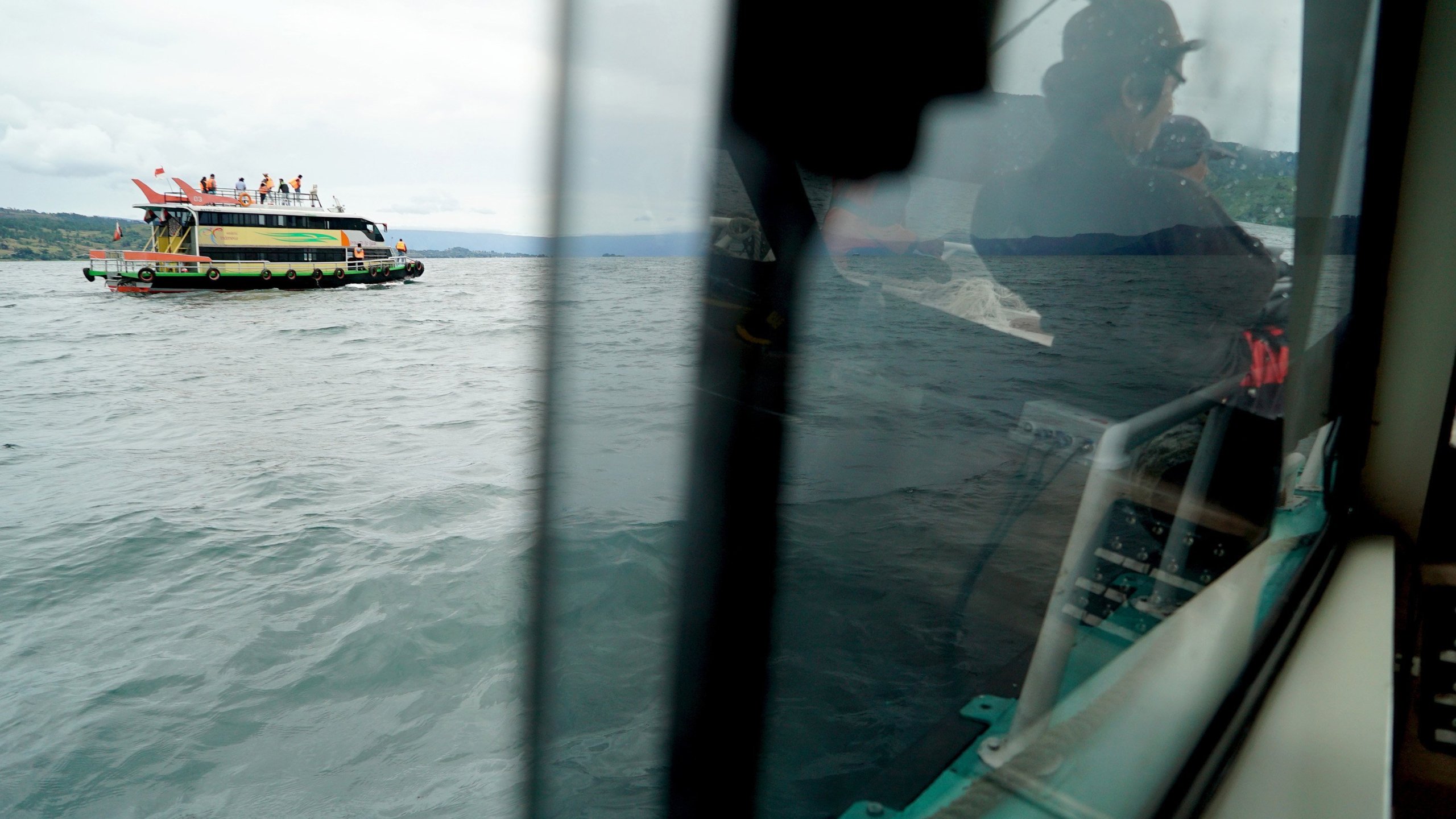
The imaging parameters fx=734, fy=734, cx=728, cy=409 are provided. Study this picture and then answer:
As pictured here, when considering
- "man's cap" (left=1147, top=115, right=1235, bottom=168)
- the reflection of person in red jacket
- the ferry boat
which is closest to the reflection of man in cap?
"man's cap" (left=1147, top=115, right=1235, bottom=168)

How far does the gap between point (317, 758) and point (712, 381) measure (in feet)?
5.74

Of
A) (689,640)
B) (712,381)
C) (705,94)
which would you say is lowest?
(689,640)

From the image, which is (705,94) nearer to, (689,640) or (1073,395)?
(689,640)

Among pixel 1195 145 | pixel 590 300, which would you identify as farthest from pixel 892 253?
pixel 1195 145

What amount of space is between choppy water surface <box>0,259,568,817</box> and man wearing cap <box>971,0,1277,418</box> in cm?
33

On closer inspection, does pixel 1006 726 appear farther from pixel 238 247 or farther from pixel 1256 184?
pixel 238 247

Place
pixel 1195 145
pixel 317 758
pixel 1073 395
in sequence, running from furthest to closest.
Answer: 1. pixel 317 758
2. pixel 1195 145
3. pixel 1073 395

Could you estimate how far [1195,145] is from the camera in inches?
24.8

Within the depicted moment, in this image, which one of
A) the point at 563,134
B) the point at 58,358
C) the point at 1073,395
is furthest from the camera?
the point at 58,358

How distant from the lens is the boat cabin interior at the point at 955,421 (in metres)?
0.26

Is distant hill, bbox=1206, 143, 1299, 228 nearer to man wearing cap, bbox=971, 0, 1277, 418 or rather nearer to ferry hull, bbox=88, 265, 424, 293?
man wearing cap, bbox=971, 0, 1277, 418

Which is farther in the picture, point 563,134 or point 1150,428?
point 1150,428

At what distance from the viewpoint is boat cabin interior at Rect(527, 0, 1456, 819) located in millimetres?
257

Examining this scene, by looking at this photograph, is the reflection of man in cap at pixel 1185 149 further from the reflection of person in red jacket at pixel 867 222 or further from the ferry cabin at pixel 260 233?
the ferry cabin at pixel 260 233
